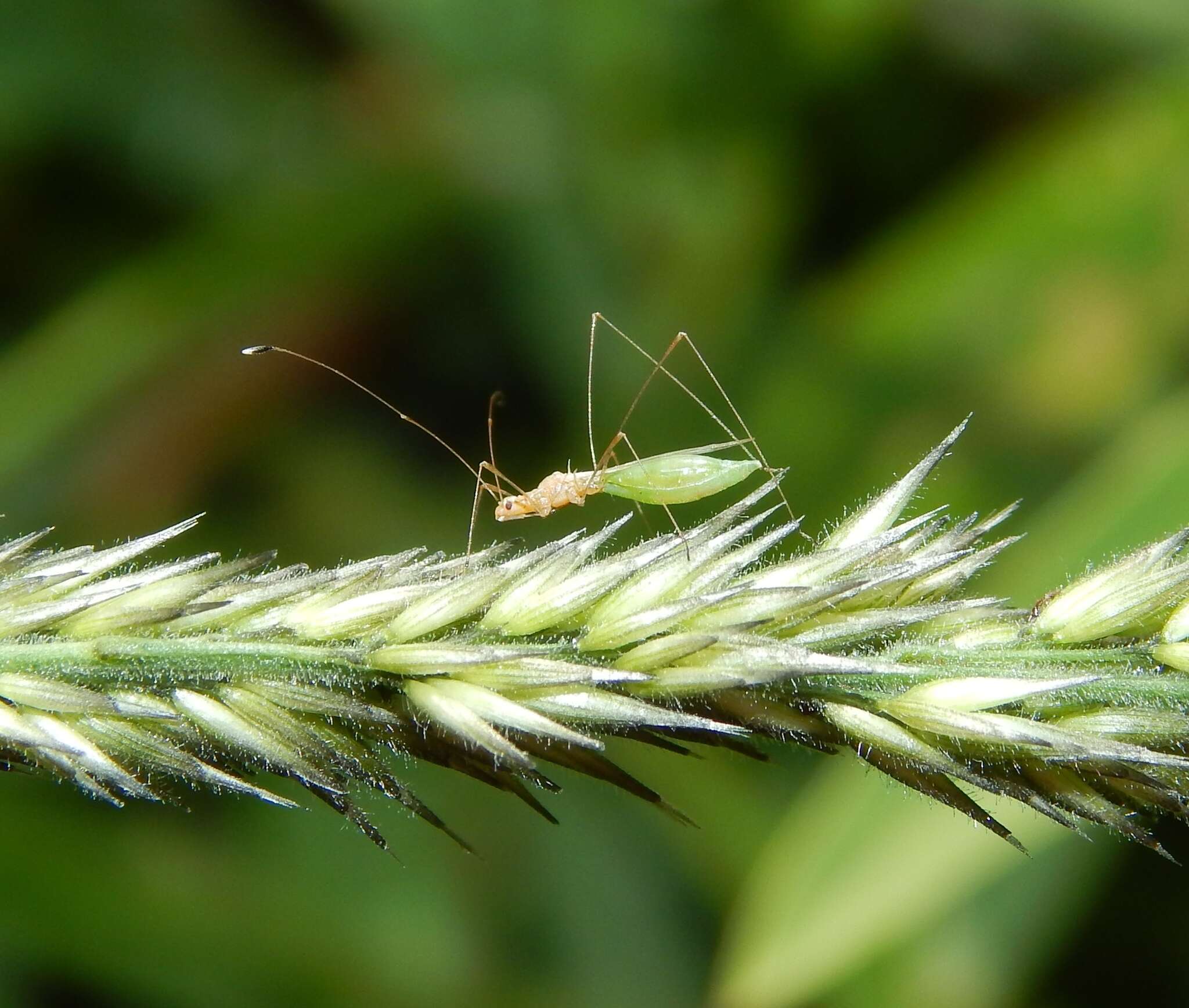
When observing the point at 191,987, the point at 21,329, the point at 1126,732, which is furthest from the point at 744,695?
the point at 21,329

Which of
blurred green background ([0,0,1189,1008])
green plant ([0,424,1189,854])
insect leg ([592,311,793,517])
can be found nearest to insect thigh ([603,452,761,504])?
insect leg ([592,311,793,517])

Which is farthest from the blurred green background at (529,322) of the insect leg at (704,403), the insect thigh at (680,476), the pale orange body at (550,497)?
the insect thigh at (680,476)

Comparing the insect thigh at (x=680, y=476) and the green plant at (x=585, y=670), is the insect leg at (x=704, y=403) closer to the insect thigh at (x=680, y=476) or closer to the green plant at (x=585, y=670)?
the insect thigh at (x=680, y=476)

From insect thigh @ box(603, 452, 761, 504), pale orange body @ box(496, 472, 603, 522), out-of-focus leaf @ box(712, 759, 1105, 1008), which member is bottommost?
out-of-focus leaf @ box(712, 759, 1105, 1008)

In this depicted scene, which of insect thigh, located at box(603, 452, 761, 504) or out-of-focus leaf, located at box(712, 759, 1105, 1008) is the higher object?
insect thigh, located at box(603, 452, 761, 504)

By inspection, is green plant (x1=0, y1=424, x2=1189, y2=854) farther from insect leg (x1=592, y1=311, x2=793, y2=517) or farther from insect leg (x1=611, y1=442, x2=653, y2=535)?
insect leg (x1=611, y1=442, x2=653, y2=535)

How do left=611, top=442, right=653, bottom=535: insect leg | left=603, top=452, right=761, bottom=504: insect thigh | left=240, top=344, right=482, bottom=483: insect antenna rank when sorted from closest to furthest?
left=240, top=344, right=482, bottom=483: insect antenna
left=603, top=452, right=761, bottom=504: insect thigh
left=611, top=442, right=653, bottom=535: insect leg
